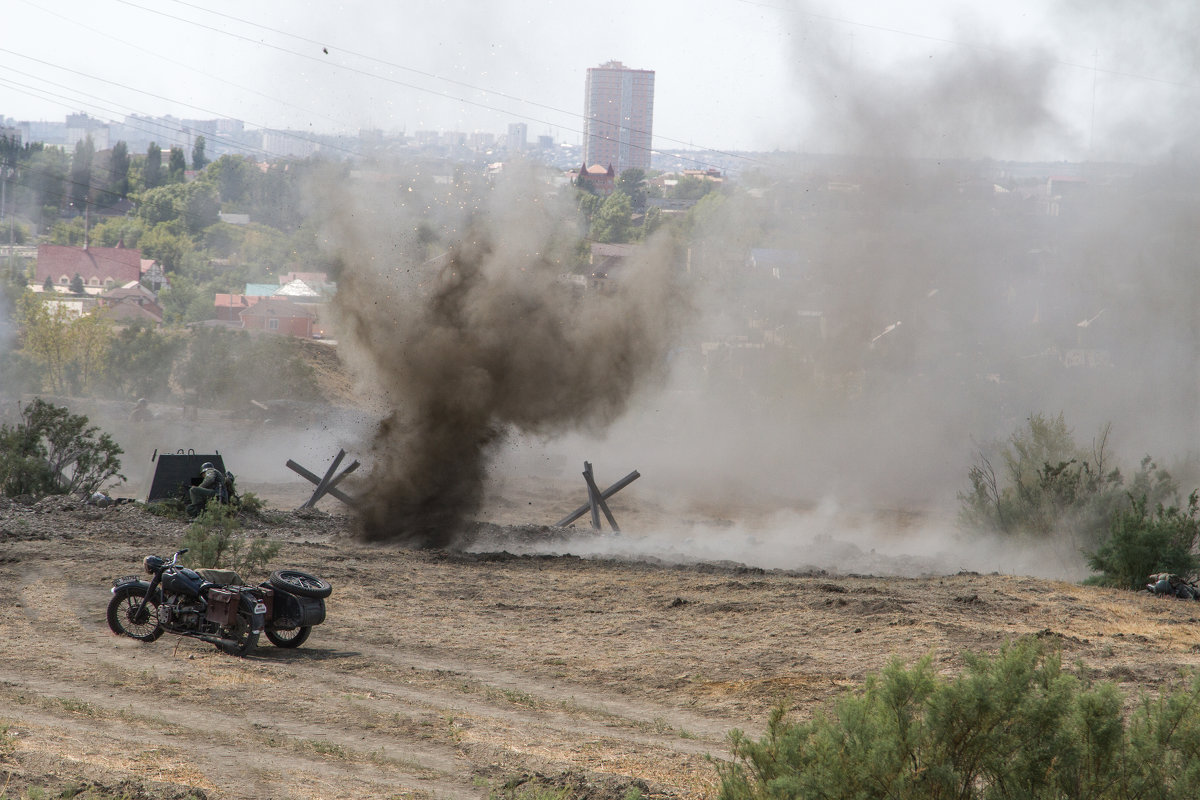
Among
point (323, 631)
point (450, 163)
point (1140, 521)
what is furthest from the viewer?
point (450, 163)

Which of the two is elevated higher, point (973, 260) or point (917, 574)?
point (973, 260)

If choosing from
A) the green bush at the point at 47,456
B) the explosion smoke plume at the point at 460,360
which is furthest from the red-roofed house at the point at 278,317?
the explosion smoke plume at the point at 460,360

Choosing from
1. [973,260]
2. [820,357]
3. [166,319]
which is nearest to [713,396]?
[820,357]

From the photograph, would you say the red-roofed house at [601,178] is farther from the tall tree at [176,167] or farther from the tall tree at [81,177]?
the tall tree at [81,177]

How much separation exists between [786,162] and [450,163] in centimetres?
3112

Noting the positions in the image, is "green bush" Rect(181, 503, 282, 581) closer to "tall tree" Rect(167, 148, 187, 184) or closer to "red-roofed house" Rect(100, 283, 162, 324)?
"red-roofed house" Rect(100, 283, 162, 324)

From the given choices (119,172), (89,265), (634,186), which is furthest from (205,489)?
(119,172)

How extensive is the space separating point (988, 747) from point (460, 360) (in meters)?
15.7

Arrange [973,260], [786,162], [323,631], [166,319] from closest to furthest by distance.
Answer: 1. [323,631]
2. [973,260]
3. [786,162]
4. [166,319]

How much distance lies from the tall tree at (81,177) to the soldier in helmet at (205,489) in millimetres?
116143

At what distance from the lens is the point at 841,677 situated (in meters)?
10.8

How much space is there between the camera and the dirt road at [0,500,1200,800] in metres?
7.73

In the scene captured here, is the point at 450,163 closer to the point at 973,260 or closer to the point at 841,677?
the point at 841,677

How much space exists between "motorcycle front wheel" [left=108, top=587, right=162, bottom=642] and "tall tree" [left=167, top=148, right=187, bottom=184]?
4696 inches
